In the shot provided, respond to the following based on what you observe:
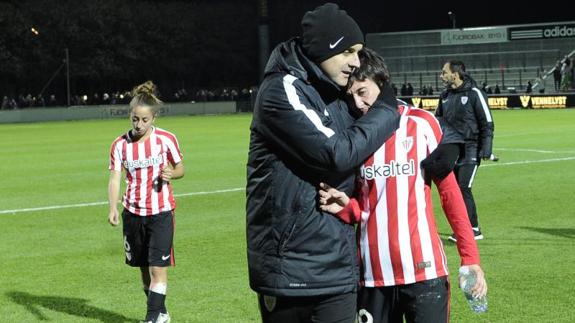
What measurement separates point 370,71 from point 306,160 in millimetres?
593

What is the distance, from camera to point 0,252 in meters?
11.6

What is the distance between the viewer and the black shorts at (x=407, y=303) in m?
4.76

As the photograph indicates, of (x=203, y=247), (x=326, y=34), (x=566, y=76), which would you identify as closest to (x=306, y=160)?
(x=326, y=34)

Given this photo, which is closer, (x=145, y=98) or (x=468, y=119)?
(x=145, y=98)

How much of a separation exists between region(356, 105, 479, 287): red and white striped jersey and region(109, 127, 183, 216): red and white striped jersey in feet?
11.2

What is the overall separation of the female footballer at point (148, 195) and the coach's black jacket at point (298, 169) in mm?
3734

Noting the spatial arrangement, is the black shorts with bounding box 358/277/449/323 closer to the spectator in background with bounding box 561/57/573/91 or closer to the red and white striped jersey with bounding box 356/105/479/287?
the red and white striped jersey with bounding box 356/105/479/287

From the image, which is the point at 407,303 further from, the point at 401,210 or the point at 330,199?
the point at 330,199

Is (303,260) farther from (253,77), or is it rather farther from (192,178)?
(253,77)

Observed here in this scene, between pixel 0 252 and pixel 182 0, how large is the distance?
2829 inches

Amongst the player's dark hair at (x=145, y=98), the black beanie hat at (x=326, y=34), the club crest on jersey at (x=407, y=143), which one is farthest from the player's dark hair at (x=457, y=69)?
the black beanie hat at (x=326, y=34)

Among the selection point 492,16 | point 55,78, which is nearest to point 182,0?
point 55,78

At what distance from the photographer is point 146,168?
8.12m

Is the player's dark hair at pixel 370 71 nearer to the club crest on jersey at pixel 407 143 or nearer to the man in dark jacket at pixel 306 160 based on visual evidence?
the man in dark jacket at pixel 306 160
